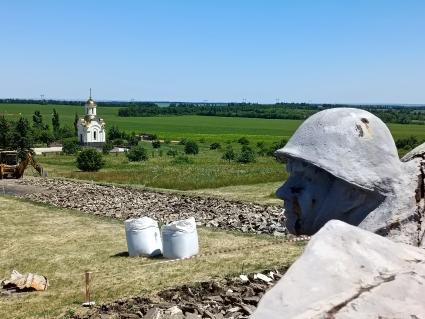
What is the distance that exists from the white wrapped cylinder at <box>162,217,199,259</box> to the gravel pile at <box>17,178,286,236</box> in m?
3.49

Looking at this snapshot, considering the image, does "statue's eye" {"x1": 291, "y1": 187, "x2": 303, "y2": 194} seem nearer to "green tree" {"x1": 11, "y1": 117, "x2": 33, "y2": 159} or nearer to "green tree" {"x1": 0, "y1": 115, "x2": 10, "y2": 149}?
"green tree" {"x1": 11, "y1": 117, "x2": 33, "y2": 159}

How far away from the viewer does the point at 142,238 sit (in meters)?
13.9

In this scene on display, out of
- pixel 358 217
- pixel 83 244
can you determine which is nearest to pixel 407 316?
pixel 358 217

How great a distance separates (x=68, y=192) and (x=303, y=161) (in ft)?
86.2

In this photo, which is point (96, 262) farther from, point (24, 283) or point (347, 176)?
point (347, 176)

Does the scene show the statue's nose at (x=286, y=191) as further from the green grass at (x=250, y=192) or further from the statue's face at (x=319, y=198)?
the green grass at (x=250, y=192)

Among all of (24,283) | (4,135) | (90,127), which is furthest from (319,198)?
(90,127)

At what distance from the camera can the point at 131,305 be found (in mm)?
9961

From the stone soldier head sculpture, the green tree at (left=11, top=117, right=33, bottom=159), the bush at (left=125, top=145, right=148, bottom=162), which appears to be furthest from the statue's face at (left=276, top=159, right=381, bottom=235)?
the green tree at (left=11, top=117, right=33, bottom=159)

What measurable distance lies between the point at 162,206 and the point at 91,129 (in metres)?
62.3

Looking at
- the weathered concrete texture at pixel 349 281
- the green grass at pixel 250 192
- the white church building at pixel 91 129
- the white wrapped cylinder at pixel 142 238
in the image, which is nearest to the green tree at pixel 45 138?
the white church building at pixel 91 129

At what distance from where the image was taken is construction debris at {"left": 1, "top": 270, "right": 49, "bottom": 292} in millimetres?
11562

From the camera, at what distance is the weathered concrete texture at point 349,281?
69.8 inches

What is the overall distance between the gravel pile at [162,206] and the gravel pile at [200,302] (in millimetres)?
5467
